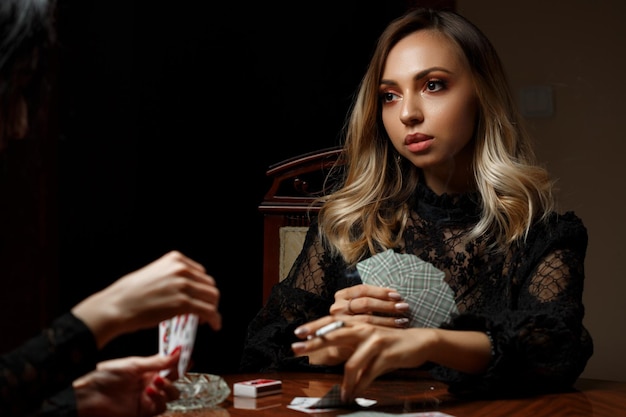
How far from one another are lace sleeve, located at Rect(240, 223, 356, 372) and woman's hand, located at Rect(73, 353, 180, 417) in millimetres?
563

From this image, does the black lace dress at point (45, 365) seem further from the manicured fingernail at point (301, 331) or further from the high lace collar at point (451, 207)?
the high lace collar at point (451, 207)

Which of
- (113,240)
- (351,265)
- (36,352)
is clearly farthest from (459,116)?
(36,352)

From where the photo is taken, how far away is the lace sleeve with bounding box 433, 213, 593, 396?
64.7 inches

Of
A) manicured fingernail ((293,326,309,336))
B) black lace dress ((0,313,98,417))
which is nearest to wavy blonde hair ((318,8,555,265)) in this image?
manicured fingernail ((293,326,309,336))

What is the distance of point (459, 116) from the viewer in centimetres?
199

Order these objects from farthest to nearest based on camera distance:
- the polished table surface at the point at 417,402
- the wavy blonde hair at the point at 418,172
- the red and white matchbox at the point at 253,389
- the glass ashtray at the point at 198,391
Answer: the wavy blonde hair at the point at 418,172 → the red and white matchbox at the point at 253,389 → the polished table surface at the point at 417,402 → the glass ashtray at the point at 198,391

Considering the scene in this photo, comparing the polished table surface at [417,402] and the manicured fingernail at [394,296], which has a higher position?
the manicured fingernail at [394,296]

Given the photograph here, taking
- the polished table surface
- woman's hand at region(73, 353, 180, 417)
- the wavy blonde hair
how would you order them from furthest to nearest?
the wavy blonde hair < the polished table surface < woman's hand at region(73, 353, 180, 417)

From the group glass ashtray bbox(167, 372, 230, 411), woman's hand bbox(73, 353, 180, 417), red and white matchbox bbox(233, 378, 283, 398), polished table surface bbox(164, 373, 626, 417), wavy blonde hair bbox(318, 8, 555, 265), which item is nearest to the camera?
woman's hand bbox(73, 353, 180, 417)

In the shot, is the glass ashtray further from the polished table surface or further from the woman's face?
the woman's face

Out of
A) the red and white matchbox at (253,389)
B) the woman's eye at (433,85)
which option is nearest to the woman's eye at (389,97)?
the woman's eye at (433,85)

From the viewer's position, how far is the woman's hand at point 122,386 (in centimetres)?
111

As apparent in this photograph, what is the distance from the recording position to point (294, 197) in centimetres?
238

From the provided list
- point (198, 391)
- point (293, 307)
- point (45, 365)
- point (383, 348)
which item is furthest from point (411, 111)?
point (45, 365)
